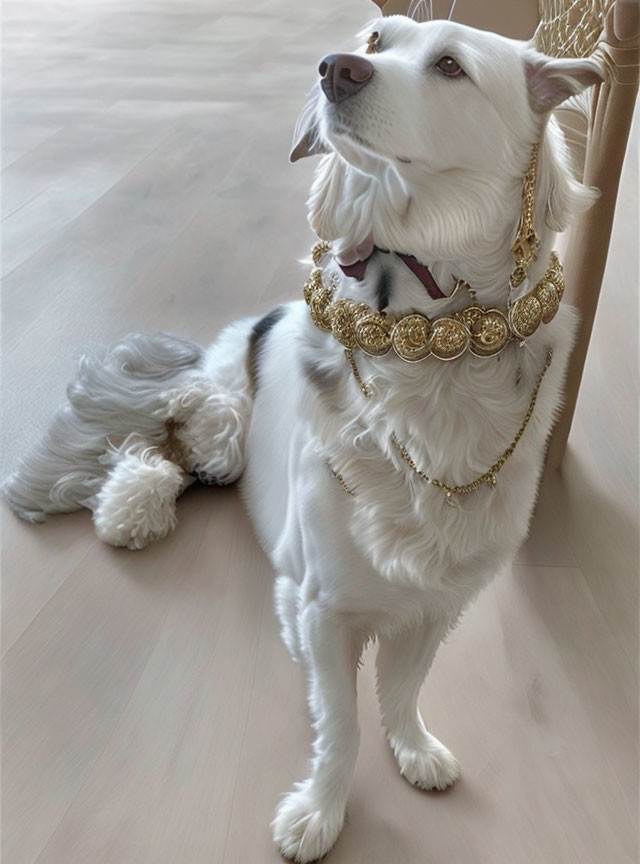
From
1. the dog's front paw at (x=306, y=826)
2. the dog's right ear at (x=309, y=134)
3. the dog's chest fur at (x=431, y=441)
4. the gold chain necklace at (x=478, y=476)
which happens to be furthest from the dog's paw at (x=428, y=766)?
the dog's right ear at (x=309, y=134)

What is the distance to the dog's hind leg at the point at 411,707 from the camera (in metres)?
1.20

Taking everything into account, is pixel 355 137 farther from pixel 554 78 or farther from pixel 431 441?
pixel 431 441

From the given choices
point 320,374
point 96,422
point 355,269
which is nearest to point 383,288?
point 355,269

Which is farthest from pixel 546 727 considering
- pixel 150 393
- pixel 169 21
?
pixel 169 21

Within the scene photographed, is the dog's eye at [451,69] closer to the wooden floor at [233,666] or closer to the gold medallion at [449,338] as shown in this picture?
the gold medallion at [449,338]

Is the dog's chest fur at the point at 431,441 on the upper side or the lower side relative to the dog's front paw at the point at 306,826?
upper

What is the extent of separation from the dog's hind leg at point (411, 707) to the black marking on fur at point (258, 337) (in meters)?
0.60

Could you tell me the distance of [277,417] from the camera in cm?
145

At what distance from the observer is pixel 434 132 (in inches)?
31.7

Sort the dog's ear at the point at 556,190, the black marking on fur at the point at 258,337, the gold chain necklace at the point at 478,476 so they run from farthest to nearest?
the black marking on fur at the point at 258,337 < the gold chain necklace at the point at 478,476 < the dog's ear at the point at 556,190

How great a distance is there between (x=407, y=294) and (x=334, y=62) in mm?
243

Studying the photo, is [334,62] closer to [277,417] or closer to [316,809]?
[277,417]

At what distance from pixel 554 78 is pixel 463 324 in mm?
246

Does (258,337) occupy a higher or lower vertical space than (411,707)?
higher
